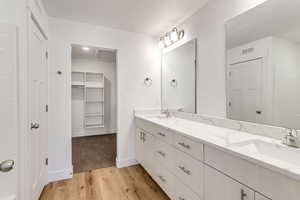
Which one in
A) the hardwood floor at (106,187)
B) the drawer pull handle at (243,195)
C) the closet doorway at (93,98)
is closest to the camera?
the drawer pull handle at (243,195)

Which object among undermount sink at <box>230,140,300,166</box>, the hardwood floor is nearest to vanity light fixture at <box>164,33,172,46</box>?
undermount sink at <box>230,140,300,166</box>

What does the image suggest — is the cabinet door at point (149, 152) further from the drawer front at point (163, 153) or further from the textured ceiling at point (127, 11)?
the textured ceiling at point (127, 11)

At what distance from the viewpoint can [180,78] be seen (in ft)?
7.91

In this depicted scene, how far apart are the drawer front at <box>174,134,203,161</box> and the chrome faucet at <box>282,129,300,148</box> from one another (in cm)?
58

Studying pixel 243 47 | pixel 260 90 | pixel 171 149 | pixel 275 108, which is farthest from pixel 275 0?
pixel 171 149

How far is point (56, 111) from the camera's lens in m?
2.21

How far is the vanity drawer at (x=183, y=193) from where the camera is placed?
1.25 meters

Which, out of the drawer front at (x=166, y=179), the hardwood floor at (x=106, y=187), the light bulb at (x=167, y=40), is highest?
the light bulb at (x=167, y=40)

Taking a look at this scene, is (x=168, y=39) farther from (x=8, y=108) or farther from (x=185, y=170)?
(x=8, y=108)

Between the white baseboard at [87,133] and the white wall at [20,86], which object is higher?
the white wall at [20,86]

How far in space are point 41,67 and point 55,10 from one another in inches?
33.2

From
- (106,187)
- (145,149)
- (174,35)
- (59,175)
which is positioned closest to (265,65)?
(174,35)

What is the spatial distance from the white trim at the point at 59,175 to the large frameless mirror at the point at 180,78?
188 centimetres

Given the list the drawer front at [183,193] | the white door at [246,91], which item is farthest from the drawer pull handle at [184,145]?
the white door at [246,91]
